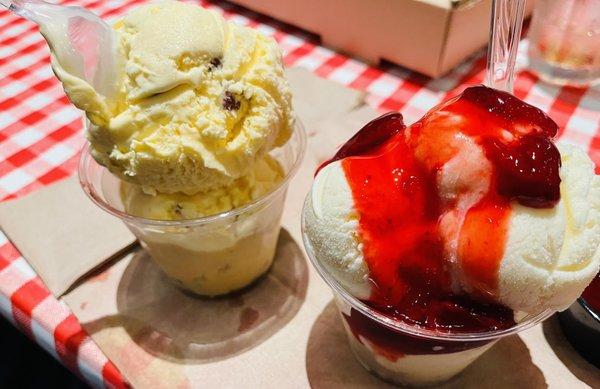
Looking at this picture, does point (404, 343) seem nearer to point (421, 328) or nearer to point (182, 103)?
point (421, 328)

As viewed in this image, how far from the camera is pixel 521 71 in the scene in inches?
→ 62.7

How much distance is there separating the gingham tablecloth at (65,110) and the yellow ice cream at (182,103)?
1.04 feet

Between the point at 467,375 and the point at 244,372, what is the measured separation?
37cm

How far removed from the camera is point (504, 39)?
97 cm

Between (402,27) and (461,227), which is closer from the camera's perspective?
(461,227)

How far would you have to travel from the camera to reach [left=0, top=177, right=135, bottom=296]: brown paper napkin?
982 mm

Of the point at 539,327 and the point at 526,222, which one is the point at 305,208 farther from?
the point at 539,327

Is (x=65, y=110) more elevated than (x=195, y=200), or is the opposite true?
(x=195, y=200)

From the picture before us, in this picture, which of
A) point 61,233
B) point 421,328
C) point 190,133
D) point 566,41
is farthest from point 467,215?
point 566,41

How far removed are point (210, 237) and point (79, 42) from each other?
376mm

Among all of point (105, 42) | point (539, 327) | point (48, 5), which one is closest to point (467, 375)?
point (539, 327)

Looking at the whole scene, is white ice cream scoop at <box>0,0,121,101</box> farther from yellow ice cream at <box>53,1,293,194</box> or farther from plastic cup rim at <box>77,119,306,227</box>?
plastic cup rim at <box>77,119,306,227</box>

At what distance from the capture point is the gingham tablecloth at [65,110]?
91 centimetres

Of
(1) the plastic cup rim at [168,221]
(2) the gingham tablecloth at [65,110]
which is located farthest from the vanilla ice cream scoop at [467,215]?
(2) the gingham tablecloth at [65,110]
